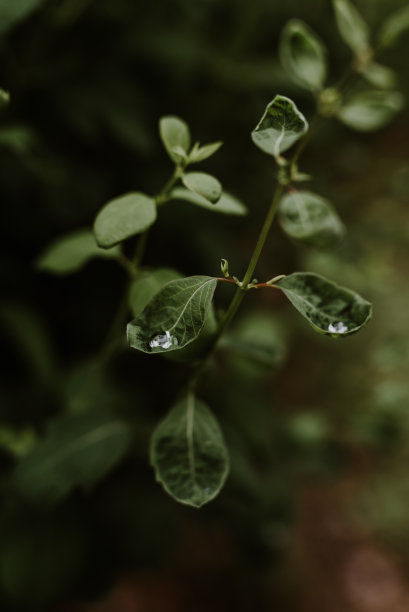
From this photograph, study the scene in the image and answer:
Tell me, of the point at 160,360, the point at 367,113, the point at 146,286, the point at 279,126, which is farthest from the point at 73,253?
the point at 160,360

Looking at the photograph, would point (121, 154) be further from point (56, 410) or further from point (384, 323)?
point (384, 323)

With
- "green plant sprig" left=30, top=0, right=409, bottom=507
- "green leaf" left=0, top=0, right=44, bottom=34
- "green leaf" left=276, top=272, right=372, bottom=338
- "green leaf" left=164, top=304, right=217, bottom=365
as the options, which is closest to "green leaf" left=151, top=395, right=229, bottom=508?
"green plant sprig" left=30, top=0, right=409, bottom=507

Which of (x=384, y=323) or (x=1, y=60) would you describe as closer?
(x=1, y=60)

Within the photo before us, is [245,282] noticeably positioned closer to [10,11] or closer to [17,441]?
[10,11]

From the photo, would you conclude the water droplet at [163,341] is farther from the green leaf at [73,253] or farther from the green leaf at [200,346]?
the green leaf at [73,253]

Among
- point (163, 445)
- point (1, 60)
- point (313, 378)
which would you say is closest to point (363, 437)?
point (313, 378)

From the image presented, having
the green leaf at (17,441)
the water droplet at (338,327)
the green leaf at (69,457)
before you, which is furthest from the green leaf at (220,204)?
the green leaf at (17,441)

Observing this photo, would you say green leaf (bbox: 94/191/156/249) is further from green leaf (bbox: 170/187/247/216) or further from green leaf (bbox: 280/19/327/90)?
green leaf (bbox: 280/19/327/90)
